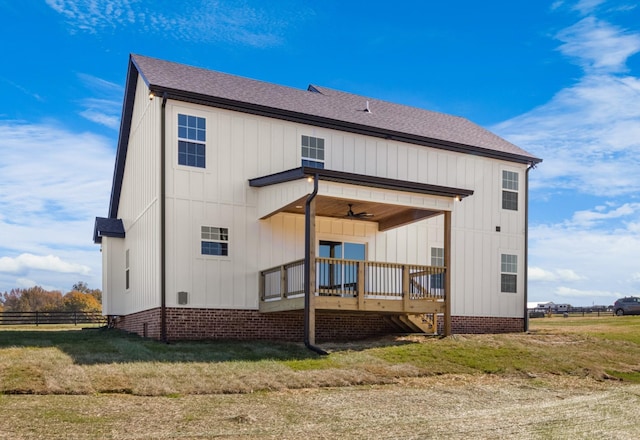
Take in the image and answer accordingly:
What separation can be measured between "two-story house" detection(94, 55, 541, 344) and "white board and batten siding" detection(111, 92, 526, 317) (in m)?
0.04

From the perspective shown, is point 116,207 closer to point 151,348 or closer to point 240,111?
point 240,111

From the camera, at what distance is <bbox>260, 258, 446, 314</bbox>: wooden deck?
1692 cm

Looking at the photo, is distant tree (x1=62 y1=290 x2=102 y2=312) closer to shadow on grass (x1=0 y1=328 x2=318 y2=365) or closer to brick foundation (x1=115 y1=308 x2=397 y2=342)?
brick foundation (x1=115 y1=308 x2=397 y2=342)

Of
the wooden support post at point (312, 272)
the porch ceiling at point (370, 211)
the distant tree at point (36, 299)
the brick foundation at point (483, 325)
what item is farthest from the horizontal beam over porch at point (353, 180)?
the distant tree at point (36, 299)

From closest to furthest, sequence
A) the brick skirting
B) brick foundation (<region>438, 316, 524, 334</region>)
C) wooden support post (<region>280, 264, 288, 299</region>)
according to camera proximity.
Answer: wooden support post (<region>280, 264, 288, 299</region>) → the brick skirting → brick foundation (<region>438, 316, 524, 334</region>)

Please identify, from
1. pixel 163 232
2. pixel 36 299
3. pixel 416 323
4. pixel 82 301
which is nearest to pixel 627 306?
pixel 416 323

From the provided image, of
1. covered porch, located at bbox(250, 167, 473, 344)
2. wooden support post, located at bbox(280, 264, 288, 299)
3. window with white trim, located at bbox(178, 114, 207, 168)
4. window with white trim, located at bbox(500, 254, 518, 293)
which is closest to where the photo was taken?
covered porch, located at bbox(250, 167, 473, 344)

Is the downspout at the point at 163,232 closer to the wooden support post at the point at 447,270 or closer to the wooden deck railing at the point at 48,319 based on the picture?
the wooden support post at the point at 447,270

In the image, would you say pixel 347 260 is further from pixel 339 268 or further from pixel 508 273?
pixel 508 273

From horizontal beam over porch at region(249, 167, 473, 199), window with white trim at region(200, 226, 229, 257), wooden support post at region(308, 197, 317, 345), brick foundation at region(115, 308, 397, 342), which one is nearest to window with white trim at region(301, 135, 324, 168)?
horizontal beam over porch at region(249, 167, 473, 199)

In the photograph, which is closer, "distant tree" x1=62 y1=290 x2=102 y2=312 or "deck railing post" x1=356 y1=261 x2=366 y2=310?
"deck railing post" x1=356 y1=261 x2=366 y2=310

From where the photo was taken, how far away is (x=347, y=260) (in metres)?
16.8

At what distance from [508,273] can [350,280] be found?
24.5 ft

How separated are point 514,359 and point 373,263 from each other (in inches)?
167
